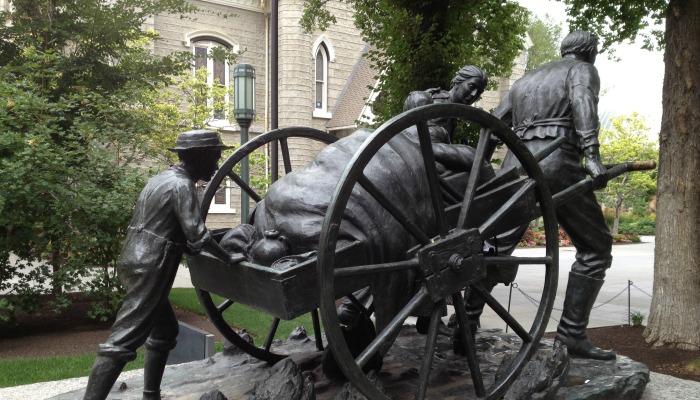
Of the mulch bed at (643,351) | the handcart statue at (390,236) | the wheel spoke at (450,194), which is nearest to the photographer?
the handcart statue at (390,236)

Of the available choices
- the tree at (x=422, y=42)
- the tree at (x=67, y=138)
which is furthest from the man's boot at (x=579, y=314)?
the tree at (x=67, y=138)

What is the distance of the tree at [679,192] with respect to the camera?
6898 mm

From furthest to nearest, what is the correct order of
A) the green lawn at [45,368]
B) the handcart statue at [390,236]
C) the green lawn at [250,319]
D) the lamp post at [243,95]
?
the green lawn at [250,319]
the lamp post at [243,95]
the green lawn at [45,368]
the handcart statue at [390,236]

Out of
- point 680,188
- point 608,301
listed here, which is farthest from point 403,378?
point 608,301

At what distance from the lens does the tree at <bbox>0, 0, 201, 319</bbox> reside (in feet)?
26.2

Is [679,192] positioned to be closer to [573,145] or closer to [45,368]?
[573,145]

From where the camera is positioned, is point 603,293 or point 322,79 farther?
point 322,79

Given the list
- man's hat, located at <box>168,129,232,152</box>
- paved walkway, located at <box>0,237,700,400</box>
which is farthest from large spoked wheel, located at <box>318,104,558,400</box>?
paved walkway, located at <box>0,237,700,400</box>

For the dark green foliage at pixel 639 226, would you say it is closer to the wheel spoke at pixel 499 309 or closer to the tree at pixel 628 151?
the tree at pixel 628 151

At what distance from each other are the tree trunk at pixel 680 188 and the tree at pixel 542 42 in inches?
1153

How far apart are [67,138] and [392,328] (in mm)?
7270

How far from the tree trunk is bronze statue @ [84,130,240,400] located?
212 inches

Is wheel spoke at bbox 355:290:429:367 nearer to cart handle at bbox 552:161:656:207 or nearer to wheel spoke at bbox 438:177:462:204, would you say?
wheel spoke at bbox 438:177:462:204

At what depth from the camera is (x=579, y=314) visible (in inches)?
194
